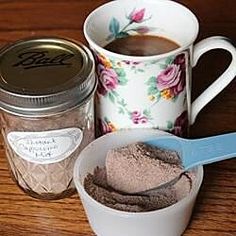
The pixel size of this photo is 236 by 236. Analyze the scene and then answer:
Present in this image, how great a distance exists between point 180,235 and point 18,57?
8.6 inches

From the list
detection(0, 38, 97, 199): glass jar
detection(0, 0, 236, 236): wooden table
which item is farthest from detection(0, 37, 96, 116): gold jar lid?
detection(0, 0, 236, 236): wooden table

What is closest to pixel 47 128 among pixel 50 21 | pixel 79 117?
pixel 79 117

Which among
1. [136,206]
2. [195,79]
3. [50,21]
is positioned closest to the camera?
[136,206]

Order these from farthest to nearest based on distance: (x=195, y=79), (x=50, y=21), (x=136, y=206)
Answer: (x=50, y=21)
(x=195, y=79)
(x=136, y=206)

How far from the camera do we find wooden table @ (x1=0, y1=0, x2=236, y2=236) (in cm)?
65

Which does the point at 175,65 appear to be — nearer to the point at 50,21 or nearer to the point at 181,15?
the point at 181,15

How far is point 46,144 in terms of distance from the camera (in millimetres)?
631

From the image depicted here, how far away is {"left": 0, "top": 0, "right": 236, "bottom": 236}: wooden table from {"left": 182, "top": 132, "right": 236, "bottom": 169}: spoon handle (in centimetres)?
5

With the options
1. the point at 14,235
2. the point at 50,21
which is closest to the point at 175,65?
the point at 14,235

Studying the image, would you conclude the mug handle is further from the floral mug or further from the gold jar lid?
the gold jar lid

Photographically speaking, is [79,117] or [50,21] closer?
[79,117]

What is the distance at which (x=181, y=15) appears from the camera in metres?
0.70

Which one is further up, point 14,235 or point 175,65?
point 175,65

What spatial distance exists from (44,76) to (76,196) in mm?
123
